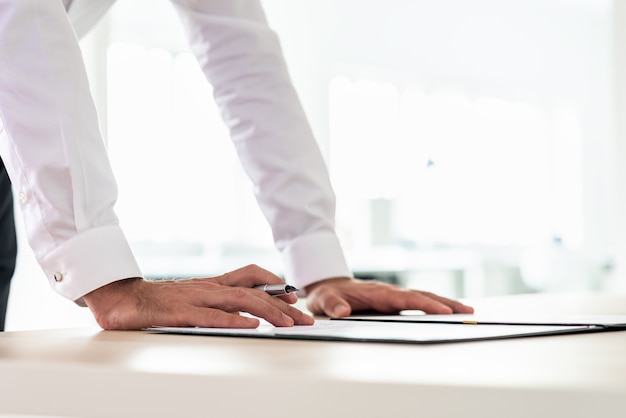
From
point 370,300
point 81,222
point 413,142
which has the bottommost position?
point 370,300

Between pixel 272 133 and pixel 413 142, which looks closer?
pixel 272 133

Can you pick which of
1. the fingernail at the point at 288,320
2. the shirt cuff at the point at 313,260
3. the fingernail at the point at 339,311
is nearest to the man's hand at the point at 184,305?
the fingernail at the point at 288,320

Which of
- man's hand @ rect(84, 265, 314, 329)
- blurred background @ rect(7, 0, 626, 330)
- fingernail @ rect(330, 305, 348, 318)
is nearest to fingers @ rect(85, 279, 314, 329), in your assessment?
man's hand @ rect(84, 265, 314, 329)

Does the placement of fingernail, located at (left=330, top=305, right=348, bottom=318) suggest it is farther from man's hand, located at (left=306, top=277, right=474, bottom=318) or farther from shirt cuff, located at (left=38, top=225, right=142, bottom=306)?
shirt cuff, located at (left=38, top=225, right=142, bottom=306)

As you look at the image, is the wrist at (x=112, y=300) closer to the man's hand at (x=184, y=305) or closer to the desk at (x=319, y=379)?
the man's hand at (x=184, y=305)

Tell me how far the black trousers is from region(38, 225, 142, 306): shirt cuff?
0.45m

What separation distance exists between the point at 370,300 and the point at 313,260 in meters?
0.13

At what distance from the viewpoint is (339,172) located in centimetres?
673

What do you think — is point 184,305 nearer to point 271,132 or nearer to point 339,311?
point 339,311

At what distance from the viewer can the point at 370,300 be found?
3.76ft

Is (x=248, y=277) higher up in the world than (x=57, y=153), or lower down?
lower down

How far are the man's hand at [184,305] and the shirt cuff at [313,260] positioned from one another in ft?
1.13

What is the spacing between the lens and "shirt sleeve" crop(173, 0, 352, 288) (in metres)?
1.27

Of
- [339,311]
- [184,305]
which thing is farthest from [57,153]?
[339,311]
